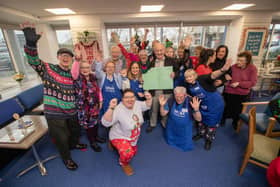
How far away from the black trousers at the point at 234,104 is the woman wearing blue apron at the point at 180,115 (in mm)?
953

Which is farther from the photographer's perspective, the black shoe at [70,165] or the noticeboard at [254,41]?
the noticeboard at [254,41]

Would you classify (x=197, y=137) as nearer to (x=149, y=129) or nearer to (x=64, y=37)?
(x=149, y=129)

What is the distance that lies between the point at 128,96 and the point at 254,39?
201 inches

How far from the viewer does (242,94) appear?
2.19 m

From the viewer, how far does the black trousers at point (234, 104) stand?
2.24m

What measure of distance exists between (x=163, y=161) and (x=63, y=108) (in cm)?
151

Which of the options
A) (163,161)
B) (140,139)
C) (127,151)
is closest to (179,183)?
(163,161)

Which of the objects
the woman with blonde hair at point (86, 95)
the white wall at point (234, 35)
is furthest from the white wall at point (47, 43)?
the white wall at point (234, 35)

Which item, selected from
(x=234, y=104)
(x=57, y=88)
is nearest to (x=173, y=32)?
(x=234, y=104)

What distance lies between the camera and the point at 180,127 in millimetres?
1889

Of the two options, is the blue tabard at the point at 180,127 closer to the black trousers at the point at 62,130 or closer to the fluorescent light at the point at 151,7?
the black trousers at the point at 62,130

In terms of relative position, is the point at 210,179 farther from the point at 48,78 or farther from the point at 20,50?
the point at 20,50

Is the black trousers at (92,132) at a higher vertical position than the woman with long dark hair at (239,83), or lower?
lower

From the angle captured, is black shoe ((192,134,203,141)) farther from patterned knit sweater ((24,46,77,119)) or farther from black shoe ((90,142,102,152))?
patterned knit sweater ((24,46,77,119))
